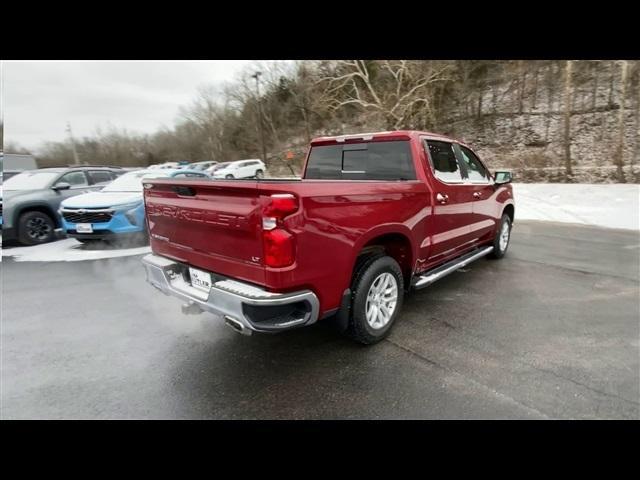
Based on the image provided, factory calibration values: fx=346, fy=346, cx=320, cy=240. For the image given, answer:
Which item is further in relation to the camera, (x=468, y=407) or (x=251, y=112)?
(x=251, y=112)

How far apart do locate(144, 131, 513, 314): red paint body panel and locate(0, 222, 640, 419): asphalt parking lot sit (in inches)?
27.4

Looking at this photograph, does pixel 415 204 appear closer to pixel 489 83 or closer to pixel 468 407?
pixel 468 407

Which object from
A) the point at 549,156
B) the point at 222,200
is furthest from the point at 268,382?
the point at 549,156

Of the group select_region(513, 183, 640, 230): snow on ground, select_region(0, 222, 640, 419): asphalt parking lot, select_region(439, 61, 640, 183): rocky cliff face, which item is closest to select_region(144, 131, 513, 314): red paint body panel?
select_region(0, 222, 640, 419): asphalt parking lot

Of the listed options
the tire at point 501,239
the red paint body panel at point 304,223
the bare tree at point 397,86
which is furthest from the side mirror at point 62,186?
the bare tree at point 397,86

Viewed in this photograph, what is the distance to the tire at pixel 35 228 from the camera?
23.7 feet

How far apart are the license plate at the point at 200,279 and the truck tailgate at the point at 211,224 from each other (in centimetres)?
6

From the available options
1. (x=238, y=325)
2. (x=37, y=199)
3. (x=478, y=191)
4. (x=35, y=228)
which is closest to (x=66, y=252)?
(x=35, y=228)

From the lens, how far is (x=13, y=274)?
559 centimetres

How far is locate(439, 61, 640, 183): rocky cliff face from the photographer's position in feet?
62.7

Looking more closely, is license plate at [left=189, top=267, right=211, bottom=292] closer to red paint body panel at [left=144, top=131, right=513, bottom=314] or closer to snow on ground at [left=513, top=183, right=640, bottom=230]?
red paint body panel at [left=144, top=131, right=513, bottom=314]

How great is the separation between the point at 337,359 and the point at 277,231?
141cm

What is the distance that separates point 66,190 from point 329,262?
25.9ft

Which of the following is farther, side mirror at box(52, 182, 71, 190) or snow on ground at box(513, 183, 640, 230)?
snow on ground at box(513, 183, 640, 230)
